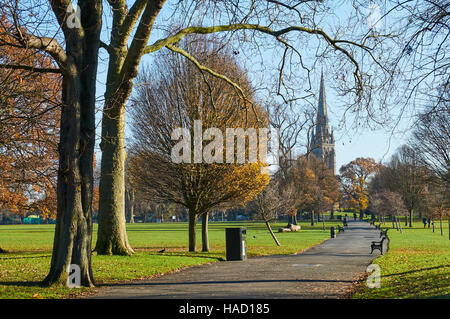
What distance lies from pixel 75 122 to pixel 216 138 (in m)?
11.7

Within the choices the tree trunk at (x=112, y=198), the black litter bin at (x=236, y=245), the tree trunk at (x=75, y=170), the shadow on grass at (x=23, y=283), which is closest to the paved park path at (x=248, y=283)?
the tree trunk at (x=75, y=170)

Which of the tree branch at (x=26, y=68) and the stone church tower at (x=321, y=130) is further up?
the stone church tower at (x=321, y=130)

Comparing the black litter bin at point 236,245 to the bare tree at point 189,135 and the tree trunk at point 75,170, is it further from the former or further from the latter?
the tree trunk at point 75,170

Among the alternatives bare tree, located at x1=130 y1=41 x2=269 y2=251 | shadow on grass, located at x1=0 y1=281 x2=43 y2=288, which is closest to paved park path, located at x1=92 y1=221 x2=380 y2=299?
shadow on grass, located at x1=0 y1=281 x2=43 y2=288

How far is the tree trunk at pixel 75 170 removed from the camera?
994 centimetres

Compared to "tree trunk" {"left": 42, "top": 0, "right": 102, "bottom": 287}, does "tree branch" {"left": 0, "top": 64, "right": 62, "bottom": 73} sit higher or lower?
higher

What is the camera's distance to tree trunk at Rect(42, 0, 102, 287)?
32.6 feet

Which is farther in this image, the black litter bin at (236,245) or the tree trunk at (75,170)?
the black litter bin at (236,245)

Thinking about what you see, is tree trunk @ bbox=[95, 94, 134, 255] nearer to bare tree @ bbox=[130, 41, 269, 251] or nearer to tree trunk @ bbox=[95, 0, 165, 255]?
tree trunk @ bbox=[95, 0, 165, 255]

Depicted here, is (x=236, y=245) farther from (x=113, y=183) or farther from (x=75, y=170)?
(x=75, y=170)
